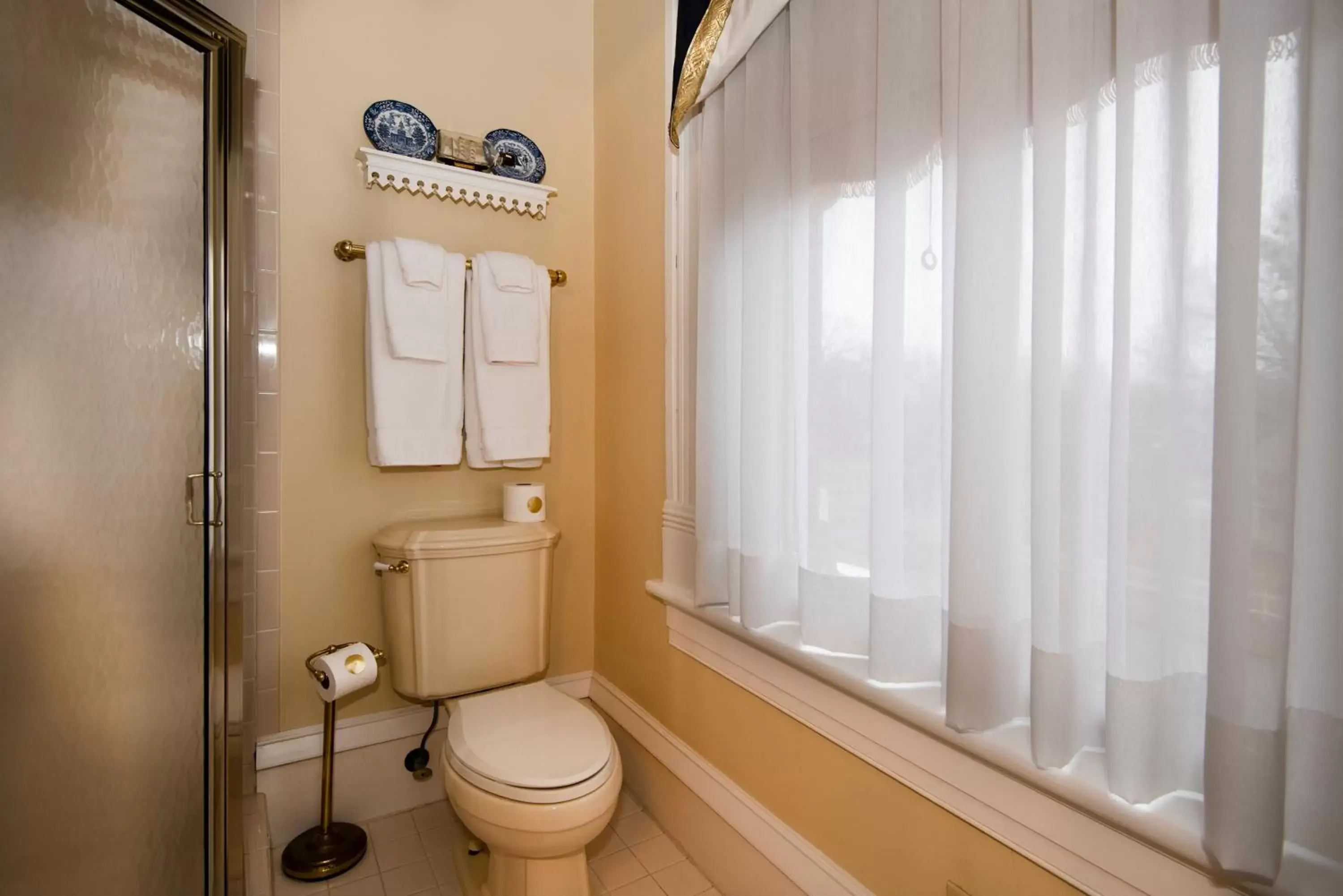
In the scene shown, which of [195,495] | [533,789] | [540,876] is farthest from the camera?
[540,876]

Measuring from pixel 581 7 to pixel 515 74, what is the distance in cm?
35

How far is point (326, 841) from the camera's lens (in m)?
1.55

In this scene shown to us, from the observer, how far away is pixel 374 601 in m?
1.74

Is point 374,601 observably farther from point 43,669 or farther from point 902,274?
point 902,274

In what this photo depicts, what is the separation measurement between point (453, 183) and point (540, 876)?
1700 millimetres

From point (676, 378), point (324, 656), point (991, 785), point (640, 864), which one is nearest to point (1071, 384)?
point (991, 785)

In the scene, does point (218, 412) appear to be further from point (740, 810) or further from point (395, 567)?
point (740, 810)

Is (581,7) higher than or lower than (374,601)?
higher

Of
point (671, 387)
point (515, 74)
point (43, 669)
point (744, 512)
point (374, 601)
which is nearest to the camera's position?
point (43, 669)

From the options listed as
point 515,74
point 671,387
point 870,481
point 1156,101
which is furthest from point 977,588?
point 515,74

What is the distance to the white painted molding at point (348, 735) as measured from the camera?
1.61 meters

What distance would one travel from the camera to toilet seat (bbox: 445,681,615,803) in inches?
47.1

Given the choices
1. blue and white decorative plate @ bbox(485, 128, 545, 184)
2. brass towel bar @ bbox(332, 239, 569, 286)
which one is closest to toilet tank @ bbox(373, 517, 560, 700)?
brass towel bar @ bbox(332, 239, 569, 286)

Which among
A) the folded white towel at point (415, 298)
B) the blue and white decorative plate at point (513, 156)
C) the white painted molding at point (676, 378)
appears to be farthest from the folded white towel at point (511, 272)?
the white painted molding at point (676, 378)
